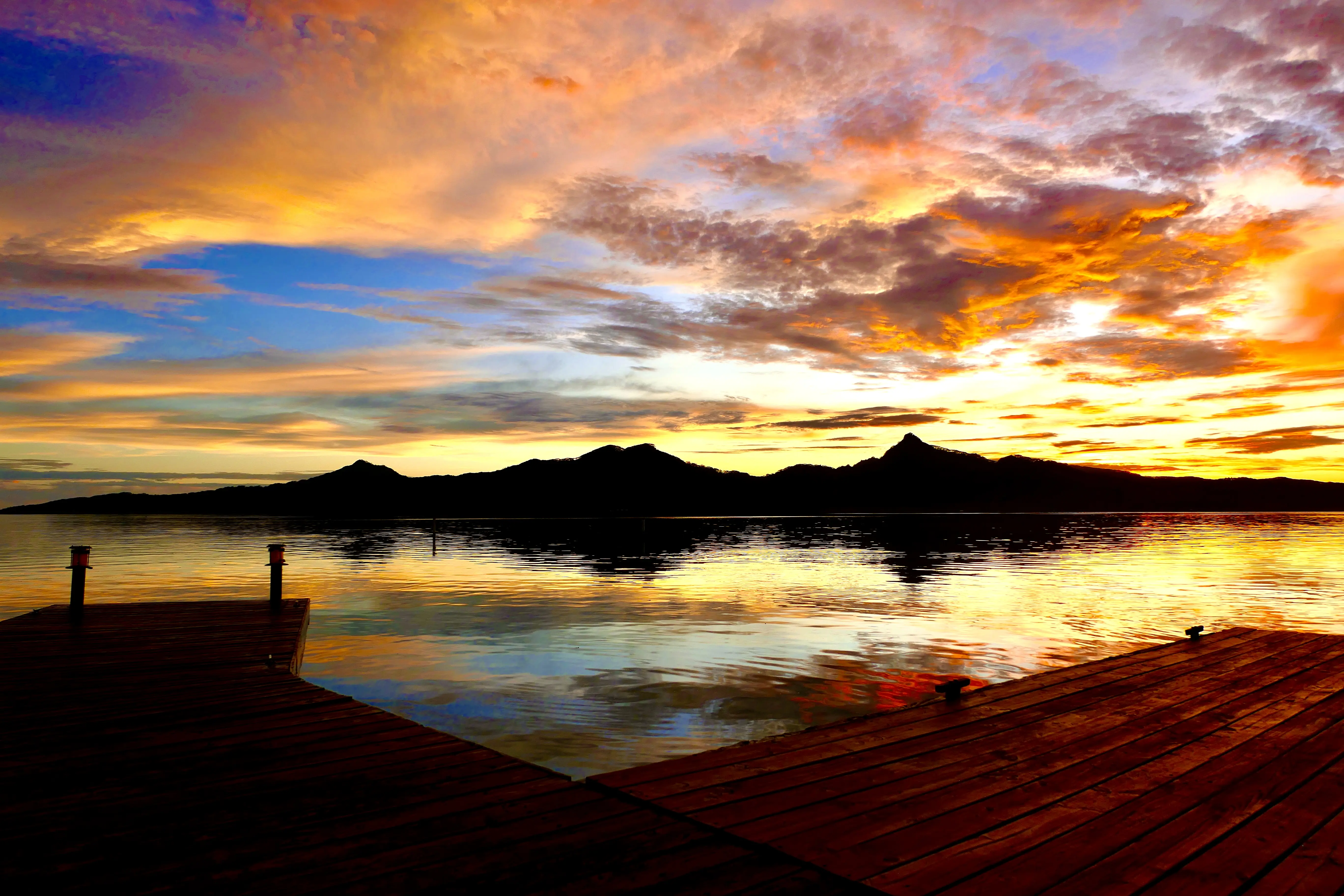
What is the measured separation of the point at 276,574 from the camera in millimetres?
18531

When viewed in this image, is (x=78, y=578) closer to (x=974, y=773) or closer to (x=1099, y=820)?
(x=974, y=773)

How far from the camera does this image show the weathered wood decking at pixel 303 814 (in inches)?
170

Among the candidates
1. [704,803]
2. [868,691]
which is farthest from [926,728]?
[868,691]

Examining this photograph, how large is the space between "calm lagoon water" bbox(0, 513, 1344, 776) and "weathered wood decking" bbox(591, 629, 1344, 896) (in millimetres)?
3270

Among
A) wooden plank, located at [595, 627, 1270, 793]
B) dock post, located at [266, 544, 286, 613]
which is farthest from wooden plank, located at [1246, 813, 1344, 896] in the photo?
A: dock post, located at [266, 544, 286, 613]

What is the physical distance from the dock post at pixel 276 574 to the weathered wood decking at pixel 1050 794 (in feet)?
48.0

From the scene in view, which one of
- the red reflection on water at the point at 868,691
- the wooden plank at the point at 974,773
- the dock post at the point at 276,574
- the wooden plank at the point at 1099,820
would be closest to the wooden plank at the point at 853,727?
the wooden plank at the point at 974,773

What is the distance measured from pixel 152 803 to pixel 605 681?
28.2 ft

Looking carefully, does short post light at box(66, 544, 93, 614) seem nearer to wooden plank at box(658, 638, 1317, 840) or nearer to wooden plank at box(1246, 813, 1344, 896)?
wooden plank at box(658, 638, 1317, 840)

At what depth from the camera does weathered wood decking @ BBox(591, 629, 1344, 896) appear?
4.53 metres

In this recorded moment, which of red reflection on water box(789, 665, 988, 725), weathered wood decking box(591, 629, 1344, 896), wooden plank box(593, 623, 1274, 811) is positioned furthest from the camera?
red reflection on water box(789, 665, 988, 725)

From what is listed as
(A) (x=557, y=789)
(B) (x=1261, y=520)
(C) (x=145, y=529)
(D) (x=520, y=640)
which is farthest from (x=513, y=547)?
(B) (x=1261, y=520)

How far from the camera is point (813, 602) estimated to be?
24.8m

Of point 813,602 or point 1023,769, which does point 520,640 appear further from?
point 1023,769
